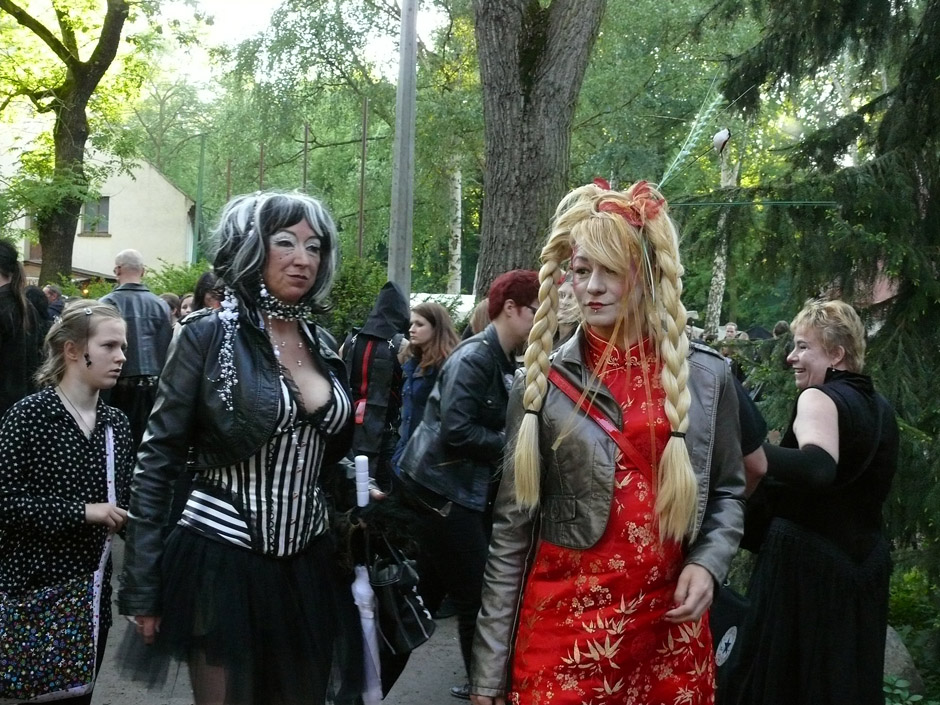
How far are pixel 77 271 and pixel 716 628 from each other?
160 ft

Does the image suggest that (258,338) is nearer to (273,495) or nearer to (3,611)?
(273,495)

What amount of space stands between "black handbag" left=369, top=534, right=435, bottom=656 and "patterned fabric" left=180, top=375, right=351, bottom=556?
0.25 metres

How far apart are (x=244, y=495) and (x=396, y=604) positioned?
0.61m

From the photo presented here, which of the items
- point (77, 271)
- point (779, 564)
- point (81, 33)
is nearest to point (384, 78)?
point (81, 33)

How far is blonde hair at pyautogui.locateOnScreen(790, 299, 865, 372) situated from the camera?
414 centimetres

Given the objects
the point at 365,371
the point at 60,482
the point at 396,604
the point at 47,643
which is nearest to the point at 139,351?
the point at 365,371

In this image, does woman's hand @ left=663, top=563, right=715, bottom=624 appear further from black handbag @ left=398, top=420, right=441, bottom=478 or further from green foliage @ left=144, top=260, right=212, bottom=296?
green foliage @ left=144, top=260, right=212, bottom=296

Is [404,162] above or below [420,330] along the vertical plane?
above

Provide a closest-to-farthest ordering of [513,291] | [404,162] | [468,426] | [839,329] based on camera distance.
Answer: [839,329]
[468,426]
[513,291]
[404,162]

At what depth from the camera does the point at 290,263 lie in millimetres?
3367

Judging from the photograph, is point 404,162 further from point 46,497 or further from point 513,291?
point 46,497

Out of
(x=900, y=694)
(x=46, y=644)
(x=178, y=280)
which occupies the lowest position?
(x=900, y=694)

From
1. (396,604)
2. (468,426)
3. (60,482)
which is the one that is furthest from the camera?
(468,426)

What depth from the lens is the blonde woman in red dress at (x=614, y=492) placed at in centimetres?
274
